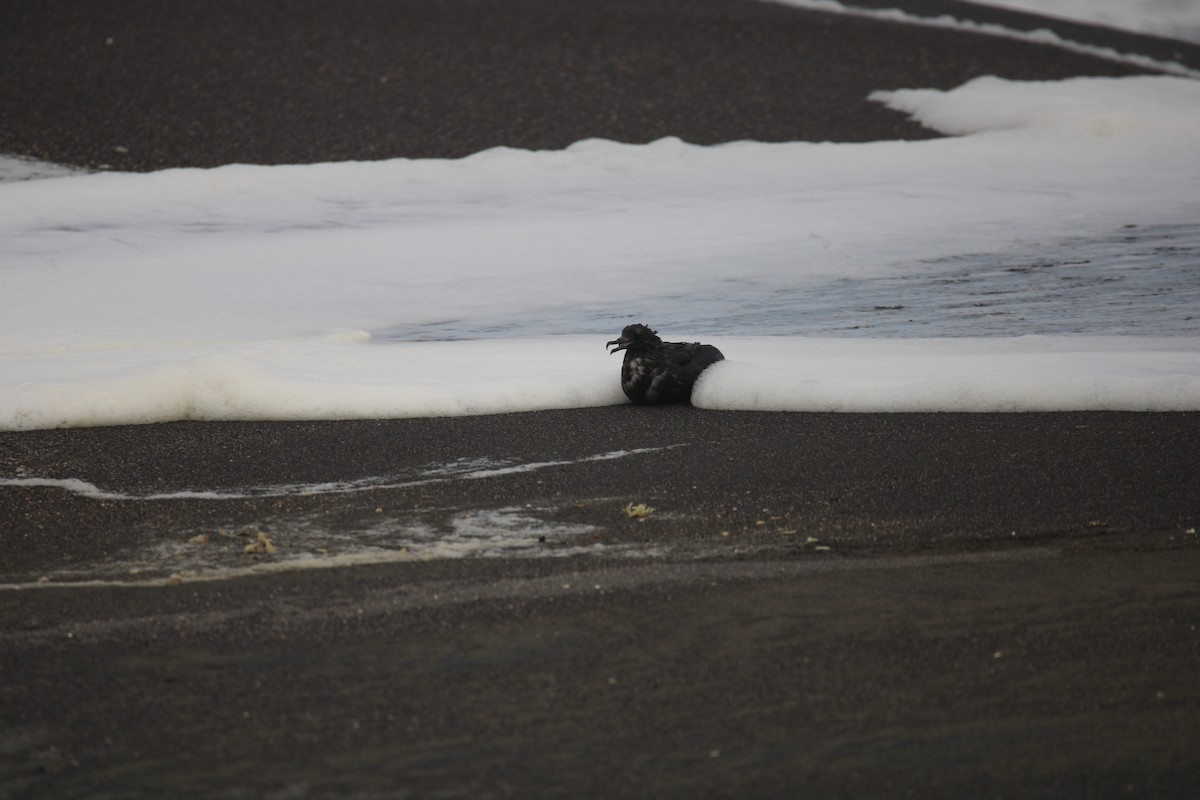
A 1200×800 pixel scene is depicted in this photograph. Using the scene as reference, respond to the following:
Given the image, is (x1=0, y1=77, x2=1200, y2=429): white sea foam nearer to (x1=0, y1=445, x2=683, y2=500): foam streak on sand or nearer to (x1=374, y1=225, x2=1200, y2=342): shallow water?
(x1=374, y1=225, x2=1200, y2=342): shallow water

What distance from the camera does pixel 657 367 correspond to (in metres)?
3.95

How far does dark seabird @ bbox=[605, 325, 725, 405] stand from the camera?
3951 millimetres

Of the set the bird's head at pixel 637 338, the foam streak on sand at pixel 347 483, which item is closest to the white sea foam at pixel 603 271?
the bird's head at pixel 637 338

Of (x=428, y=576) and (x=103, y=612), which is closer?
(x=103, y=612)

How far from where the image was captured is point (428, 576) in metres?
2.42

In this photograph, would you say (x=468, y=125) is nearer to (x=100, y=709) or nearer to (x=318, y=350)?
(x=318, y=350)

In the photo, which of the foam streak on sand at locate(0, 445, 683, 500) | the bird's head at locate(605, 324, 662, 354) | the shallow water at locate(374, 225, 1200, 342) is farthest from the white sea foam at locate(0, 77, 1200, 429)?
the foam streak on sand at locate(0, 445, 683, 500)

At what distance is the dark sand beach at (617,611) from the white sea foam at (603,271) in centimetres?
24

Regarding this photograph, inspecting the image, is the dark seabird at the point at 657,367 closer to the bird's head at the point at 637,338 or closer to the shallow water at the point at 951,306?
the bird's head at the point at 637,338

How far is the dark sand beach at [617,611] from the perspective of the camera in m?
1.72

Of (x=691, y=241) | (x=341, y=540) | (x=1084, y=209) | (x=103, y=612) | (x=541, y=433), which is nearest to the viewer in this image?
(x=103, y=612)

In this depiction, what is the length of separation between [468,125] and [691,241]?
11.5 feet

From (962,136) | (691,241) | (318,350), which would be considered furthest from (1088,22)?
(318,350)

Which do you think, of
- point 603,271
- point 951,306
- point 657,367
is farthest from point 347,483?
point 603,271
